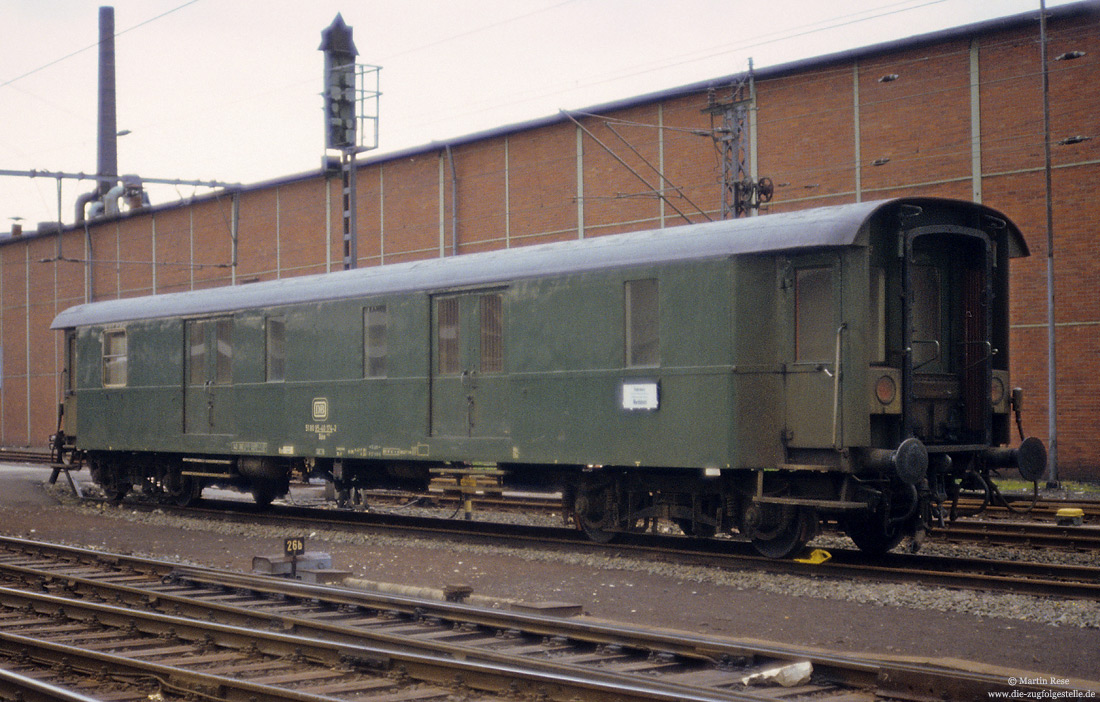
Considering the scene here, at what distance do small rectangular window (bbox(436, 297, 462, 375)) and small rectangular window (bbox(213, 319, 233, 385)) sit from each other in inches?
189

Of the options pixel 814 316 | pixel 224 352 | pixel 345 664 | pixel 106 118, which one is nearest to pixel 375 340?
pixel 224 352

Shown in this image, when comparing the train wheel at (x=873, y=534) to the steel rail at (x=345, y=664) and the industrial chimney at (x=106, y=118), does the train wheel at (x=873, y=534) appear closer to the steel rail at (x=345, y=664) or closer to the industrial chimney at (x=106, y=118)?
the steel rail at (x=345, y=664)

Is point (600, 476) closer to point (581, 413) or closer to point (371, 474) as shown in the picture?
point (581, 413)

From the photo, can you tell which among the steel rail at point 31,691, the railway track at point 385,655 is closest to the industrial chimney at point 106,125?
the railway track at point 385,655

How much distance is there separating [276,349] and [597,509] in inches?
242

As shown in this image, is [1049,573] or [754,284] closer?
[1049,573]

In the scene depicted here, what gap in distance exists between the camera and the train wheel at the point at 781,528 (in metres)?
11.2

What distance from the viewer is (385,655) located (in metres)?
7.18

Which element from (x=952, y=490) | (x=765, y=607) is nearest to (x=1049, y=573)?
(x=952, y=490)

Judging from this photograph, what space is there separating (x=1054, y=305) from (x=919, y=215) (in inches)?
498

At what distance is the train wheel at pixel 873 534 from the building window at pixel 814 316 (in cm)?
187

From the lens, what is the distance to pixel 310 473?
666 inches

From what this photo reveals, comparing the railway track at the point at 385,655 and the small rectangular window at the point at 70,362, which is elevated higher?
the small rectangular window at the point at 70,362

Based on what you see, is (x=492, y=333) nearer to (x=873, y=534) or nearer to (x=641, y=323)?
(x=641, y=323)
